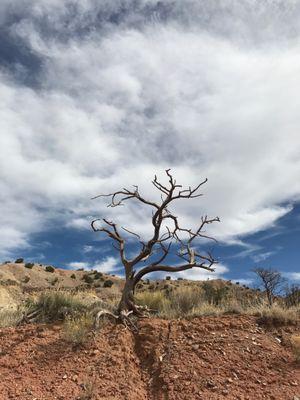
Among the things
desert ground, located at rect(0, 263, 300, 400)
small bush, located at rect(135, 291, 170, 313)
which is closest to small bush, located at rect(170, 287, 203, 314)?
small bush, located at rect(135, 291, 170, 313)

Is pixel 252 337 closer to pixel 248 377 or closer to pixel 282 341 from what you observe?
pixel 282 341

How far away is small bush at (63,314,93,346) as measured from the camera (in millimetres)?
11086

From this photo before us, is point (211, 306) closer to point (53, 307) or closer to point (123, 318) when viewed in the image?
point (123, 318)

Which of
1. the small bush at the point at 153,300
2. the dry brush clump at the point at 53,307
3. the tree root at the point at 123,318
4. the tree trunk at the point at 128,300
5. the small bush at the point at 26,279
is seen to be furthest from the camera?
the small bush at the point at 26,279

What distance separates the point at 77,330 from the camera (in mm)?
11250

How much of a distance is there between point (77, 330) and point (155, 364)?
2.11m

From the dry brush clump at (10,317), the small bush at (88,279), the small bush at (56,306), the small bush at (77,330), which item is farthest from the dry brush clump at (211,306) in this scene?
the small bush at (88,279)

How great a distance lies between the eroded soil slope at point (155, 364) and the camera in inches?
368

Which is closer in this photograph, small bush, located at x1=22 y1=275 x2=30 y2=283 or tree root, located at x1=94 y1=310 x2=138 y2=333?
tree root, located at x1=94 y1=310 x2=138 y2=333

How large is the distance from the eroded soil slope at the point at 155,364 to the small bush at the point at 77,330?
0.19 m

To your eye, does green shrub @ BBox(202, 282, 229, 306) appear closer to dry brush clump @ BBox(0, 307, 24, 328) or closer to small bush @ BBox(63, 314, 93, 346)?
small bush @ BBox(63, 314, 93, 346)

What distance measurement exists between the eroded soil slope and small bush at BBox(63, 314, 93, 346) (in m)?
0.19

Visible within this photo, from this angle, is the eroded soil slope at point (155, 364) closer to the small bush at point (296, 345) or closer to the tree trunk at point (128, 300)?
the small bush at point (296, 345)

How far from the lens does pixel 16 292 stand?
26.5 m
